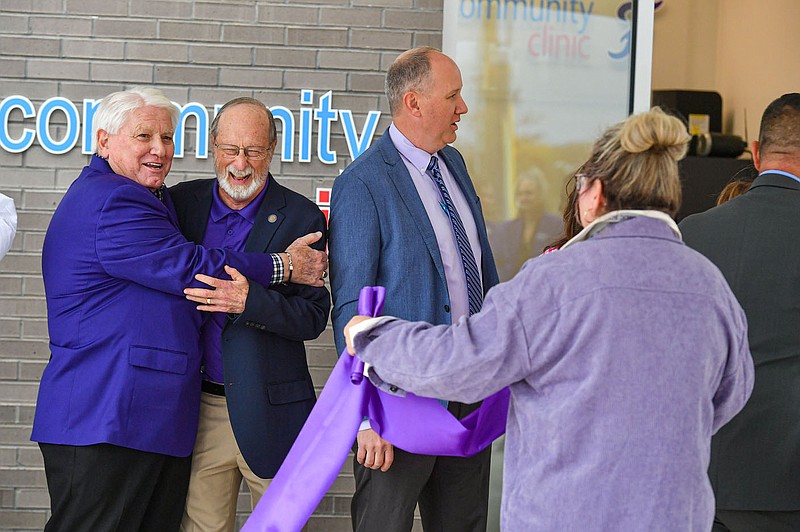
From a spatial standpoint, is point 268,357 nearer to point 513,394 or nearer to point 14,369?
point 513,394

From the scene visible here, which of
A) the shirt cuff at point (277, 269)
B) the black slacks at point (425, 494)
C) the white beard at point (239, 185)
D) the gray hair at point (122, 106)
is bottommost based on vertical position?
the black slacks at point (425, 494)

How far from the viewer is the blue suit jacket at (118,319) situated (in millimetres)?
2682

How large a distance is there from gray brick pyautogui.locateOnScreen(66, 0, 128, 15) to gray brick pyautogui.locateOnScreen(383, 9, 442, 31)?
44.5 inches

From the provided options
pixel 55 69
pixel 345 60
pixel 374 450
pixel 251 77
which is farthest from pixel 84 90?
pixel 374 450

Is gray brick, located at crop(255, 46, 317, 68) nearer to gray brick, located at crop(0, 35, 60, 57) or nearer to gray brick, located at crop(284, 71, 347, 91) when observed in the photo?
gray brick, located at crop(284, 71, 347, 91)

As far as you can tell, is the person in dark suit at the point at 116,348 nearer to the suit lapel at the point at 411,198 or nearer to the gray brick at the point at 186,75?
the suit lapel at the point at 411,198

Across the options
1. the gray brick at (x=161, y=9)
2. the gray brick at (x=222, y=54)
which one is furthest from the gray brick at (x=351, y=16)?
the gray brick at (x=161, y=9)

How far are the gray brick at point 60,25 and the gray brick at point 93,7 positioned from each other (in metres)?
0.03

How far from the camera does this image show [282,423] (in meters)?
2.89

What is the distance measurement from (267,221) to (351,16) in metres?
1.52

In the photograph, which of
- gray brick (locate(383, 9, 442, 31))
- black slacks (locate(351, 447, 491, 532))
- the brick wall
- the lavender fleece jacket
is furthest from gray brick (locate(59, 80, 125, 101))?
the lavender fleece jacket

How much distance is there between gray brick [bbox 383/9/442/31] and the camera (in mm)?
4148

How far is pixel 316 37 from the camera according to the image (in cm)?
413

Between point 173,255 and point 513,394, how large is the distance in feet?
3.83
